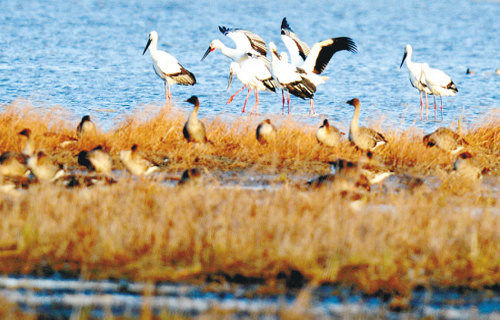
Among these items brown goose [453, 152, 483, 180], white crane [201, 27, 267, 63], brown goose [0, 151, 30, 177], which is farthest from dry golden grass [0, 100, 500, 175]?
white crane [201, 27, 267, 63]

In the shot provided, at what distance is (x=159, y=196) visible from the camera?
22.3 feet

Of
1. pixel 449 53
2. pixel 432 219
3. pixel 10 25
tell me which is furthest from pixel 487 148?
pixel 10 25

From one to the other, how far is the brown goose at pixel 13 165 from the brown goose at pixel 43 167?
0.75 feet

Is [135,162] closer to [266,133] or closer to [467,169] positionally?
[266,133]

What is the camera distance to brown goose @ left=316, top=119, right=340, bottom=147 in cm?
994

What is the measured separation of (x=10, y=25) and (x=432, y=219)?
32.7 metres

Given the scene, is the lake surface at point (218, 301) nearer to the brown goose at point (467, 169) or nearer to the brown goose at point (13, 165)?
the brown goose at point (13, 165)

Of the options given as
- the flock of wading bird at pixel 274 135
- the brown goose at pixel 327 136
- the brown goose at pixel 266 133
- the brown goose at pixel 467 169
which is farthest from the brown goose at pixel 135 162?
the brown goose at pixel 467 169

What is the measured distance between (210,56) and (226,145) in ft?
57.4

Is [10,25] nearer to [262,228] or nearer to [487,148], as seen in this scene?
[487,148]

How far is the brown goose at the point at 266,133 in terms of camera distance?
1005cm

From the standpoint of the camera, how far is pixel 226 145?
34.5ft

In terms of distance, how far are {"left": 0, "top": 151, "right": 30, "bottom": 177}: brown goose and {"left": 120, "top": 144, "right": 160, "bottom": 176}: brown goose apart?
1078 mm

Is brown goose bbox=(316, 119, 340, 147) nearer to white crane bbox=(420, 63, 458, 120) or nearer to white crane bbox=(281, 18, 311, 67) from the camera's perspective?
white crane bbox=(420, 63, 458, 120)
